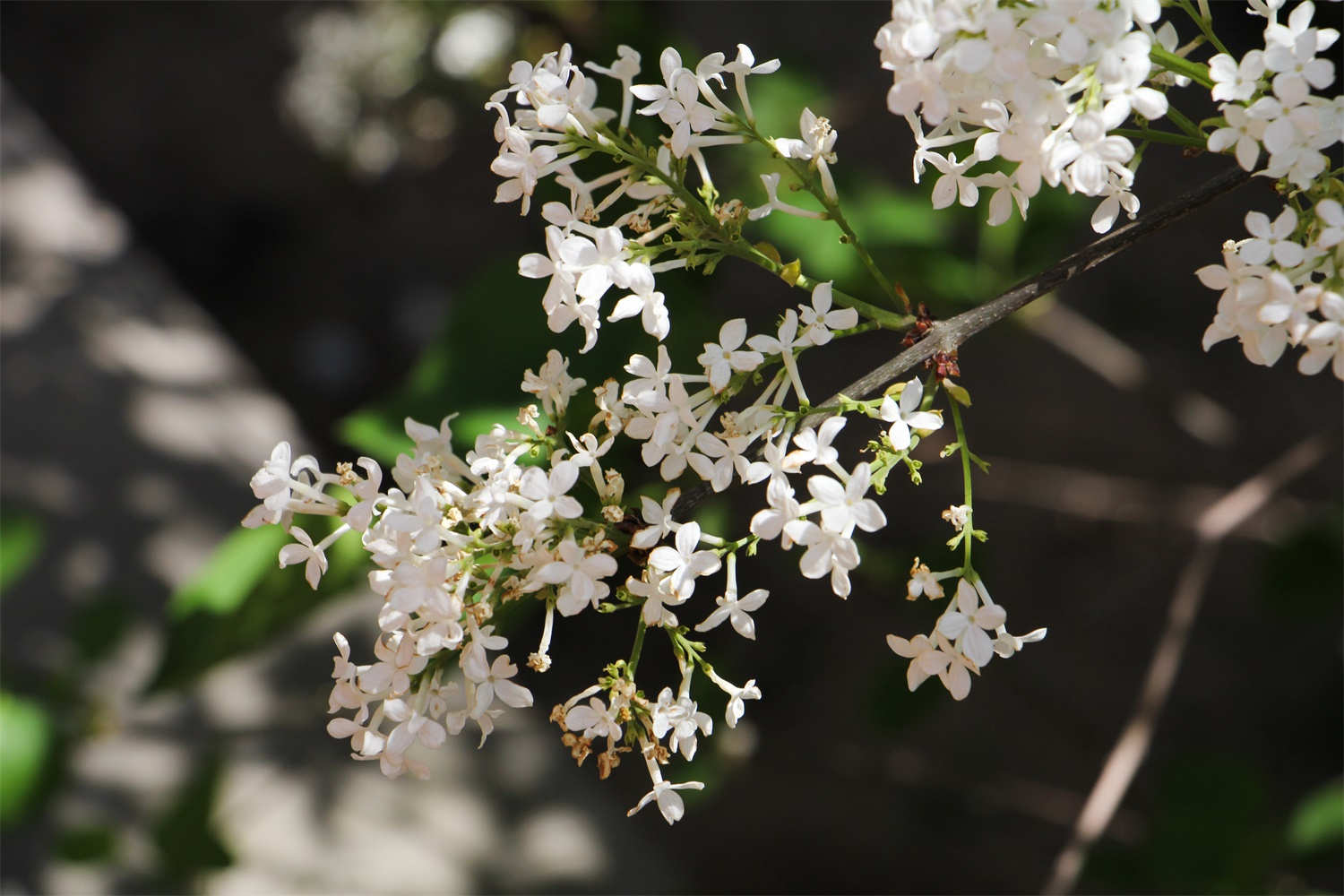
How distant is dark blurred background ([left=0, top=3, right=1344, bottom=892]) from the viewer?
1816mm

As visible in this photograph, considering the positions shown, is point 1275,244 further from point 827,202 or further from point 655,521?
point 655,521

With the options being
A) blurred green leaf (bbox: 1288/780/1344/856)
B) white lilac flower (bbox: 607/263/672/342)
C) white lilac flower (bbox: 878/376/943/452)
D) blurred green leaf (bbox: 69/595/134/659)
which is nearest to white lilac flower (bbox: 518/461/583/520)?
white lilac flower (bbox: 607/263/672/342)

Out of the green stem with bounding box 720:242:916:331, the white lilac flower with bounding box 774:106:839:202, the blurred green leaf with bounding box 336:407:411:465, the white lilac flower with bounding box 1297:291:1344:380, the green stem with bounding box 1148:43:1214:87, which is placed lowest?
the white lilac flower with bounding box 1297:291:1344:380

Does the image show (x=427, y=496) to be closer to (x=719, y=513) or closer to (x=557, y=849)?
(x=719, y=513)

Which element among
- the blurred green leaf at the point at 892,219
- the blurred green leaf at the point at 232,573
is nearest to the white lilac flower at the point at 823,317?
the blurred green leaf at the point at 232,573

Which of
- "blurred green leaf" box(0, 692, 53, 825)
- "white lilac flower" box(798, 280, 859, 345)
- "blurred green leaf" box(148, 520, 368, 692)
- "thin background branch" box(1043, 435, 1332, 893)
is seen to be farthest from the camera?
"blurred green leaf" box(0, 692, 53, 825)

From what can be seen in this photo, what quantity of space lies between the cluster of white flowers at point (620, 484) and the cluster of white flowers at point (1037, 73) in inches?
4.7

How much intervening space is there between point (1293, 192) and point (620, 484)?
1.55 feet

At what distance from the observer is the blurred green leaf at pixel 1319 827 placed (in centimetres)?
173

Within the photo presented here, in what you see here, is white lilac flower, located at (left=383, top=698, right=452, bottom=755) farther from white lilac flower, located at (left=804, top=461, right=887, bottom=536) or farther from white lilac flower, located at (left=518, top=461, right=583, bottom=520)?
white lilac flower, located at (left=804, top=461, right=887, bottom=536)

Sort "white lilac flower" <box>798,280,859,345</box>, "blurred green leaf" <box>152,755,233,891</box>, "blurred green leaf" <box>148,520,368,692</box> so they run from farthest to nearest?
"blurred green leaf" <box>152,755,233,891</box>, "blurred green leaf" <box>148,520,368,692</box>, "white lilac flower" <box>798,280,859,345</box>

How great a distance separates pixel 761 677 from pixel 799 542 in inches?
81.2

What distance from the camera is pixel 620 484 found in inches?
29.3

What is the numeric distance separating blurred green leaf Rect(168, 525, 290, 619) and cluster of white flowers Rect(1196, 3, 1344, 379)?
0.91 metres
